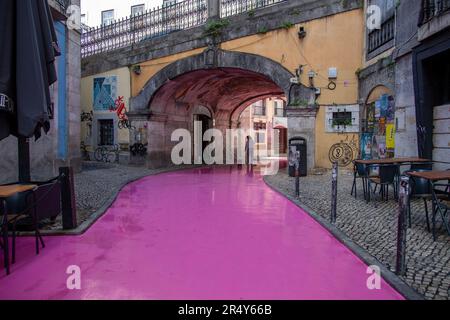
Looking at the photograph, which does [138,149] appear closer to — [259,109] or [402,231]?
[402,231]

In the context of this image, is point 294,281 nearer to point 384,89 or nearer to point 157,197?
point 157,197

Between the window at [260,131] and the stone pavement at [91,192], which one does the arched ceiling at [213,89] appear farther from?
the window at [260,131]

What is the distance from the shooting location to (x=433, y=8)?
24.7 ft

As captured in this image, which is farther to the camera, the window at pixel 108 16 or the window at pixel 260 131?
the window at pixel 260 131

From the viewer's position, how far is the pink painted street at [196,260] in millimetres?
3248

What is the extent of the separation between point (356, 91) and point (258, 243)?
9.54 meters

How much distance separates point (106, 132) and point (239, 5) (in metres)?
8.59

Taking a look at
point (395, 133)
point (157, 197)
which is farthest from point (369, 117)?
point (157, 197)

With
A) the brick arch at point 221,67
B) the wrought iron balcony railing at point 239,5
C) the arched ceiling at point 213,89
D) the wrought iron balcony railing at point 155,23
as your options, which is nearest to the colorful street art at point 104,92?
the brick arch at point 221,67

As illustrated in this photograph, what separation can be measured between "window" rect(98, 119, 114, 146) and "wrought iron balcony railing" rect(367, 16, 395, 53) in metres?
11.8

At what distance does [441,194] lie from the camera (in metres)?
5.83

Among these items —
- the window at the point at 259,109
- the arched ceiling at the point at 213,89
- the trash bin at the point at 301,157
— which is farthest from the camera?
the window at the point at 259,109

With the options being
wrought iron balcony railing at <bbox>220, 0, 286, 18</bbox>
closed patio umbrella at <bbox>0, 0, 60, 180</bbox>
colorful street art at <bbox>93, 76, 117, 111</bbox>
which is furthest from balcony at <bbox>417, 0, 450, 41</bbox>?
colorful street art at <bbox>93, 76, 117, 111</bbox>

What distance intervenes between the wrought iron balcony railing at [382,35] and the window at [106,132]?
38.6 feet
